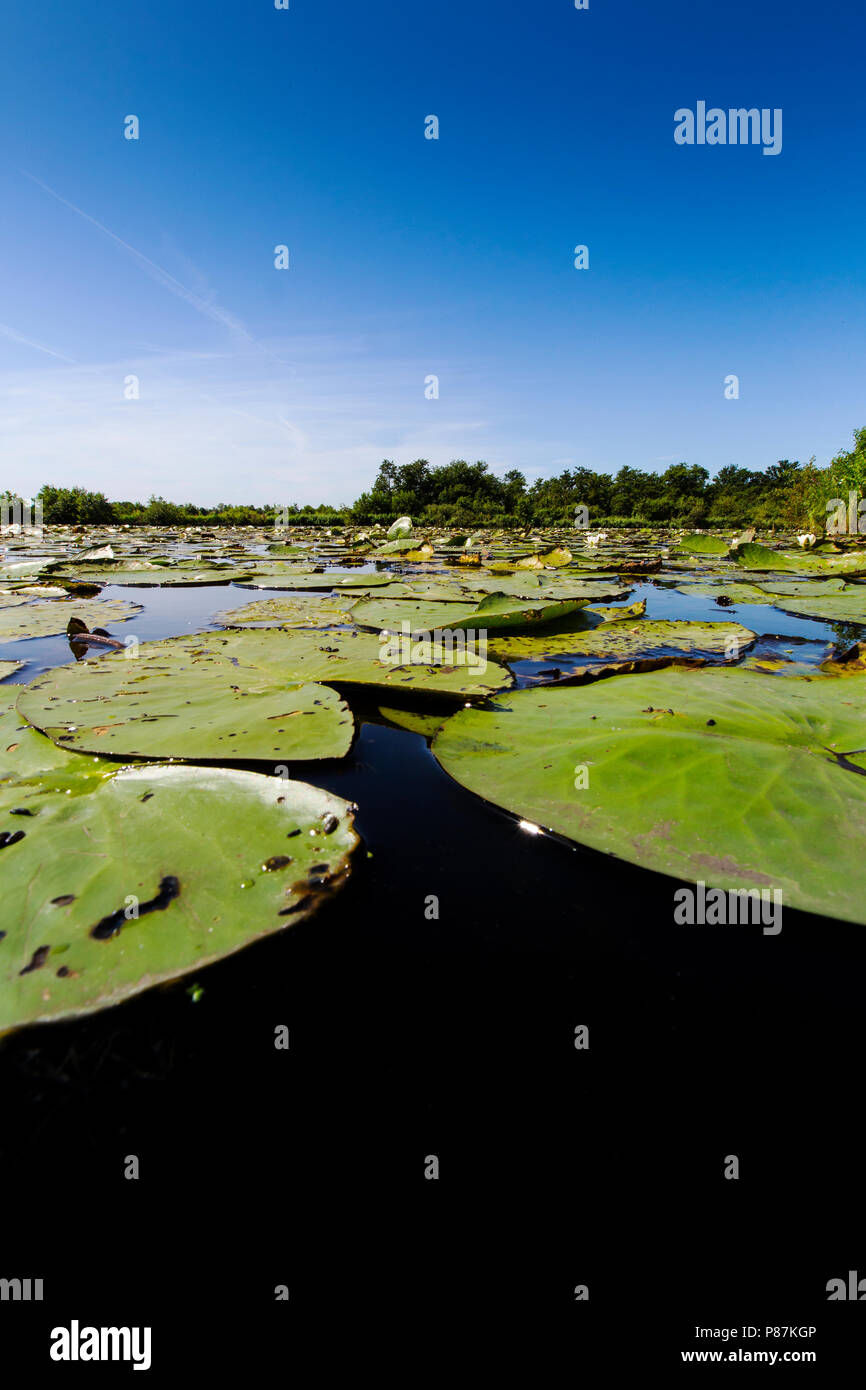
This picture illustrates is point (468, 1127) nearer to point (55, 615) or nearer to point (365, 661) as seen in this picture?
point (365, 661)

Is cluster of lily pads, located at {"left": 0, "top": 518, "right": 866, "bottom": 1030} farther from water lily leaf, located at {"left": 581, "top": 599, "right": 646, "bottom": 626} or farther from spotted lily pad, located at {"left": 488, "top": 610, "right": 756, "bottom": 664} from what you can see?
water lily leaf, located at {"left": 581, "top": 599, "right": 646, "bottom": 626}

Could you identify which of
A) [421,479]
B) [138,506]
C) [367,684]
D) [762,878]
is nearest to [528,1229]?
[762,878]

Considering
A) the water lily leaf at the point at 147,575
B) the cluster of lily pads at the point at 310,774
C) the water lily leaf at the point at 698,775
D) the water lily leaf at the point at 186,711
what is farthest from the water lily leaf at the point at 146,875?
the water lily leaf at the point at 147,575

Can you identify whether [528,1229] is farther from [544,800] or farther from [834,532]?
[834,532]

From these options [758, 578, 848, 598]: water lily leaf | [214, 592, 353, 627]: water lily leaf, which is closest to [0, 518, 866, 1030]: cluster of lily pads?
[214, 592, 353, 627]: water lily leaf

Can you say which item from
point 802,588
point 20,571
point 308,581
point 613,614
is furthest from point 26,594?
point 802,588

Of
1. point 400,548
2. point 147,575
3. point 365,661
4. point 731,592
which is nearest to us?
point 365,661
